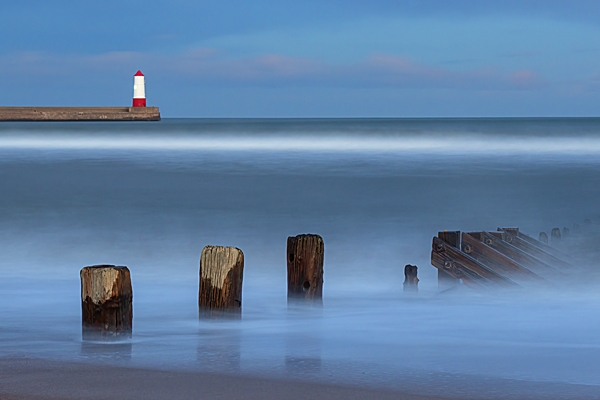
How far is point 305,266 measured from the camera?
17.6 ft

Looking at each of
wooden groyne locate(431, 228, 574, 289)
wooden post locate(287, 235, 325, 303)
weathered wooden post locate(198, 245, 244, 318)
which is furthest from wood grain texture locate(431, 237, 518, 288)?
weathered wooden post locate(198, 245, 244, 318)

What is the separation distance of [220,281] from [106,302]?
0.78m

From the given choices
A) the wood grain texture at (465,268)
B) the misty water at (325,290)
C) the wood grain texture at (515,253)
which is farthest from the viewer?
the wood grain texture at (515,253)

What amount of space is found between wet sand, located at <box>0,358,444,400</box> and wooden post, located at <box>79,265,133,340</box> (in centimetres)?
41

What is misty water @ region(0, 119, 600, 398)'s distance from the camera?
13.9ft

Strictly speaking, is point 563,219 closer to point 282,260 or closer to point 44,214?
point 282,260

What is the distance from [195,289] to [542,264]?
2.87 m

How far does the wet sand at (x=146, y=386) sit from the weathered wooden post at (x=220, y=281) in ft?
3.32

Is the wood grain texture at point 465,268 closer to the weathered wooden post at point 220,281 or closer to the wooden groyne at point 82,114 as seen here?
the weathered wooden post at point 220,281

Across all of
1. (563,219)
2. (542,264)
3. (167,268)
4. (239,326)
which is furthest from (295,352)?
(563,219)

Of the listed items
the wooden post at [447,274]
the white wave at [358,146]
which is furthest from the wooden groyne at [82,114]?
the white wave at [358,146]

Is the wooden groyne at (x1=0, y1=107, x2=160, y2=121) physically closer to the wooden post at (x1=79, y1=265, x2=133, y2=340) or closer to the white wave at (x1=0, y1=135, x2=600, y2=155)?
the wooden post at (x1=79, y1=265, x2=133, y2=340)

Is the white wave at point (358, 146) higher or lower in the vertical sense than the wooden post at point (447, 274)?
higher

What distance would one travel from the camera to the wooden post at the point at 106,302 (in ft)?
14.0
